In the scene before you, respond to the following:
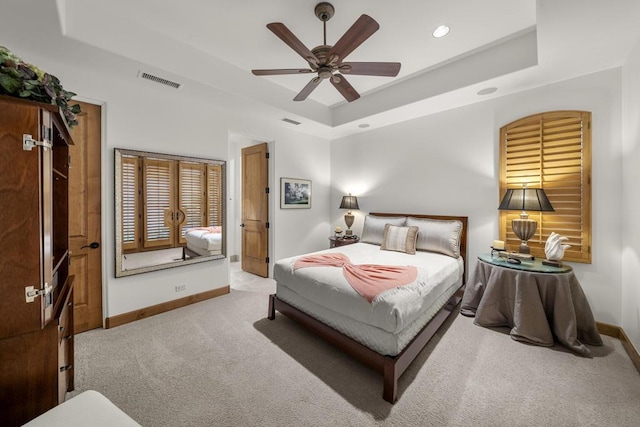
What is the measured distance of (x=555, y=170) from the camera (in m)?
2.91

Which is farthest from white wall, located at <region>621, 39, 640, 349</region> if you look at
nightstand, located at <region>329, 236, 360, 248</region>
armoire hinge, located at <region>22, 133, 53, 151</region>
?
armoire hinge, located at <region>22, 133, 53, 151</region>

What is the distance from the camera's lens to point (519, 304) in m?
2.54

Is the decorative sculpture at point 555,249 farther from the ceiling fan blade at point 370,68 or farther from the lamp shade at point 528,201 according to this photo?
the ceiling fan blade at point 370,68

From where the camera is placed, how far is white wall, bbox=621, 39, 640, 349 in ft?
7.14

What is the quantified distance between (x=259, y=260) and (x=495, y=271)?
3605mm

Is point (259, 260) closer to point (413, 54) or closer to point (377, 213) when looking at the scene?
point (377, 213)

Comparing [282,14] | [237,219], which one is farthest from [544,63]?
[237,219]

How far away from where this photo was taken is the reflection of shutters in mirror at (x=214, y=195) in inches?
142

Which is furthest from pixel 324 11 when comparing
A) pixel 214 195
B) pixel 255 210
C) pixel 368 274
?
pixel 255 210

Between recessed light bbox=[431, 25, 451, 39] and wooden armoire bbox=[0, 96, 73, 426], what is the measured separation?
305 centimetres

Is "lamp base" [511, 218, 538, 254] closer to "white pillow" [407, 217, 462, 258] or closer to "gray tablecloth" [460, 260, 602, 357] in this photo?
"gray tablecloth" [460, 260, 602, 357]

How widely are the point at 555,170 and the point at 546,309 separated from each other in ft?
5.09

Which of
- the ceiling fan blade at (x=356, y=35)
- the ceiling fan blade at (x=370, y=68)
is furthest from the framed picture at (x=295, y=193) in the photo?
the ceiling fan blade at (x=356, y=35)

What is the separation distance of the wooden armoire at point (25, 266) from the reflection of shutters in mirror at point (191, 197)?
7.39 ft
